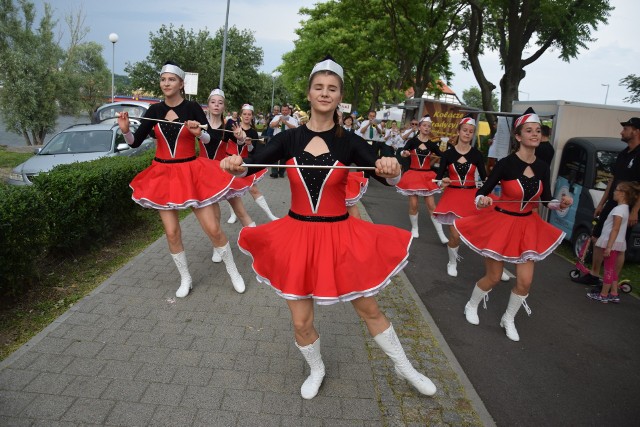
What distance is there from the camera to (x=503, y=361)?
4.30 metres

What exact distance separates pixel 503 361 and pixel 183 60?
83.1 feet

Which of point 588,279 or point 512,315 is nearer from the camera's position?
Answer: point 512,315

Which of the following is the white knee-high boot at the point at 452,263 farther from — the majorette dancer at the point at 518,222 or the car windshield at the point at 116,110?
the car windshield at the point at 116,110

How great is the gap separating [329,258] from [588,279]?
18.2 feet

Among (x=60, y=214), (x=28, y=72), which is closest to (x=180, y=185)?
(x=60, y=214)

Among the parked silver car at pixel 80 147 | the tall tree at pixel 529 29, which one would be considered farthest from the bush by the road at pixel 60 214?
the tall tree at pixel 529 29

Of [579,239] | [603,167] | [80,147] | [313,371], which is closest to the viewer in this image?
[313,371]

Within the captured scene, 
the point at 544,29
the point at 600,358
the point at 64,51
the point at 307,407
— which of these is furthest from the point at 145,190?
the point at 64,51

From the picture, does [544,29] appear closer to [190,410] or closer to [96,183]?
[96,183]

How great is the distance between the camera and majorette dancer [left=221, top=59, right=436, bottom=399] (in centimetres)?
298

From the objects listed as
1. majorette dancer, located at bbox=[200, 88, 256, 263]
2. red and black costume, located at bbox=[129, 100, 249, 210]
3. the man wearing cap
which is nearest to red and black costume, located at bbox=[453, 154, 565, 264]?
the man wearing cap

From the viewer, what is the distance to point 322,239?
306 centimetres

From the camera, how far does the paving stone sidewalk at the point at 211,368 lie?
3.10 metres

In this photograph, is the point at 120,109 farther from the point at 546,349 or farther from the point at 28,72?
the point at 546,349
